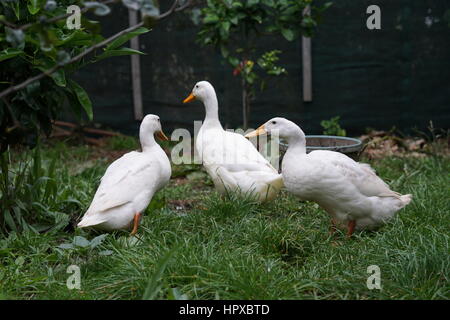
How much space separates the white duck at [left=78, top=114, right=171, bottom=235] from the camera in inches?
144

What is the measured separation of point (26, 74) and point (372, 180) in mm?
2338

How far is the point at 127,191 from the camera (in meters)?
3.74

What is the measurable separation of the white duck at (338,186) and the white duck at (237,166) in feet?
1.66

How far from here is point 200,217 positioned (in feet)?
13.4

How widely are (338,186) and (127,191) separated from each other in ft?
4.48

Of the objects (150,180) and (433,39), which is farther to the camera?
(433,39)

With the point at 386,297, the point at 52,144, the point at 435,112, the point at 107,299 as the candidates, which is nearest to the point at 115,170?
the point at 107,299

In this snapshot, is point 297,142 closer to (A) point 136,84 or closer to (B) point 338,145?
(B) point 338,145

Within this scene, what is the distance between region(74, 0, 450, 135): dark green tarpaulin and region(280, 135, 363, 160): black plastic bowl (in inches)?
90.2

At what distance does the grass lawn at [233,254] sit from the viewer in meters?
A: 2.87

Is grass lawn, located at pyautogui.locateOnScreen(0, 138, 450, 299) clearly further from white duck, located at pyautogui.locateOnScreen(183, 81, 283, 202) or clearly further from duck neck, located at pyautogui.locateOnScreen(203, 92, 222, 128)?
duck neck, located at pyautogui.locateOnScreen(203, 92, 222, 128)

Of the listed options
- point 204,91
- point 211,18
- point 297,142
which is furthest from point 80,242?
point 211,18

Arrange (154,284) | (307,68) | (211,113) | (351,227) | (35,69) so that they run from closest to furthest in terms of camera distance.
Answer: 1. (154,284)
2. (35,69)
3. (351,227)
4. (211,113)
5. (307,68)

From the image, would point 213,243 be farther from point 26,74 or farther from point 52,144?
point 52,144
